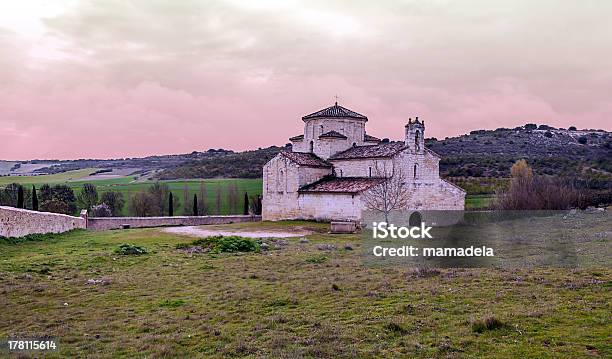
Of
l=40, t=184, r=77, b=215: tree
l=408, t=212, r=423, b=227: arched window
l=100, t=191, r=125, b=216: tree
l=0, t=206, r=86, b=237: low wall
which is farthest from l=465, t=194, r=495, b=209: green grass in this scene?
l=40, t=184, r=77, b=215: tree

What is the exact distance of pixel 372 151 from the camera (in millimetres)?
40719

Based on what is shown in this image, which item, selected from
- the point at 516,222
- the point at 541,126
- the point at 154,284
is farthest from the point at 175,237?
the point at 541,126

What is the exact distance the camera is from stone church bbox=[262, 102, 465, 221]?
38.5 metres

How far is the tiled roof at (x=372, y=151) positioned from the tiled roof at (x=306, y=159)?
2.91ft

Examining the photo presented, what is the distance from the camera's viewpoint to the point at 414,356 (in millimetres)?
9336

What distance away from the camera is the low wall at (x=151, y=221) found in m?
40.3

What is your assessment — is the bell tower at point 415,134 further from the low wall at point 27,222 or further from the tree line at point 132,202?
the low wall at point 27,222

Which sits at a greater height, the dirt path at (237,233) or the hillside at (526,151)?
the hillside at (526,151)

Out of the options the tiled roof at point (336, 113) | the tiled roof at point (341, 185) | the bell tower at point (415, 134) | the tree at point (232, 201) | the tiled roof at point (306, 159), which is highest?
the tiled roof at point (336, 113)

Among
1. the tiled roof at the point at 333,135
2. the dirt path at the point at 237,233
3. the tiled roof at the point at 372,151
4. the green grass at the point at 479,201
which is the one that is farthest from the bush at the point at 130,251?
the green grass at the point at 479,201

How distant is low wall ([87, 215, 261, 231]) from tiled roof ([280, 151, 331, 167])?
7.73 metres

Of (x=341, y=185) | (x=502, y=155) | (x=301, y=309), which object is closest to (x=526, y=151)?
(x=502, y=155)

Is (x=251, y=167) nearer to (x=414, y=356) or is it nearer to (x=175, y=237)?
(x=175, y=237)

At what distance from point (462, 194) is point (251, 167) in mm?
55971
